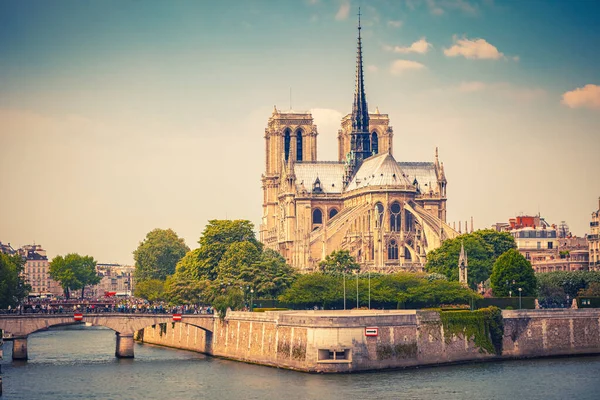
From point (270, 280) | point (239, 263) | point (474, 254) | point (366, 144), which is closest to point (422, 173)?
point (366, 144)

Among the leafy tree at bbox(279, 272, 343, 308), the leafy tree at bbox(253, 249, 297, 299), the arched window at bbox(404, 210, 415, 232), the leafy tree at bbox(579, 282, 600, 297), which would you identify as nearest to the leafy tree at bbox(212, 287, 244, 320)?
the leafy tree at bbox(279, 272, 343, 308)

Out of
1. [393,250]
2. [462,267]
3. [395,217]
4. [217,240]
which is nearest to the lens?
[462,267]

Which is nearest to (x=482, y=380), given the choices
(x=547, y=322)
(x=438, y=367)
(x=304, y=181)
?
(x=438, y=367)

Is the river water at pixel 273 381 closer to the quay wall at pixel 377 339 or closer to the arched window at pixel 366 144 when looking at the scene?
the quay wall at pixel 377 339

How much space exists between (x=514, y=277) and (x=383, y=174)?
53.8m

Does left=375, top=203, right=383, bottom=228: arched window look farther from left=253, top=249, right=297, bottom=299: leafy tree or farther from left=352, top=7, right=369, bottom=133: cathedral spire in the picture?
left=253, top=249, right=297, bottom=299: leafy tree

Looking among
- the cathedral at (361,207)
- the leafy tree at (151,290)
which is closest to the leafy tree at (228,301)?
the leafy tree at (151,290)

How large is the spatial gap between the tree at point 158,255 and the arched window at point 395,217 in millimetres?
33907

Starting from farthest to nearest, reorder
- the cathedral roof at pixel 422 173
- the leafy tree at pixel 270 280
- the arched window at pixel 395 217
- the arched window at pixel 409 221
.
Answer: the cathedral roof at pixel 422 173, the arched window at pixel 409 221, the arched window at pixel 395 217, the leafy tree at pixel 270 280

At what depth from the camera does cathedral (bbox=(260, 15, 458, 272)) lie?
169125 mm

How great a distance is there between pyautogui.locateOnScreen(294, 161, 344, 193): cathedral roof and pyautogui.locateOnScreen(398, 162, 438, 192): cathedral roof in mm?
9559

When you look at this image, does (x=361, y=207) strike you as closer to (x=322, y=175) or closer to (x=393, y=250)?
(x=393, y=250)

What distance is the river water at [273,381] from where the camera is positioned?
8312cm

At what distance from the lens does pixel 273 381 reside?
8862cm
